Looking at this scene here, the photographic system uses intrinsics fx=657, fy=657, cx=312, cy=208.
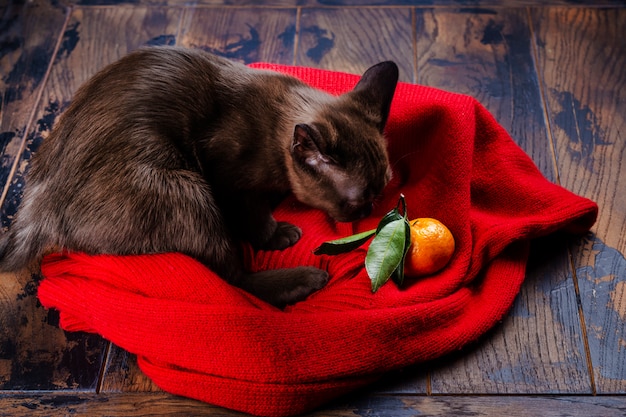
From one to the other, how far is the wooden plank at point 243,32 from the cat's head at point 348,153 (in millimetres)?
652

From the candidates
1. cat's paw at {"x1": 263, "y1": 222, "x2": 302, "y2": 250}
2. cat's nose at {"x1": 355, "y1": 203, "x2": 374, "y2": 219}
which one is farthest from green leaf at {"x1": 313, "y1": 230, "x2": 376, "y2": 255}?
cat's paw at {"x1": 263, "y1": 222, "x2": 302, "y2": 250}

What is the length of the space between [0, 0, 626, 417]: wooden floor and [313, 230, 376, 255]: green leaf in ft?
1.02

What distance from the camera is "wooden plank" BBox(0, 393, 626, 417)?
4.58 feet

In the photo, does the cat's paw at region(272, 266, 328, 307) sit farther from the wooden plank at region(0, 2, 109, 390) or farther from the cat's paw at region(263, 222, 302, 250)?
the wooden plank at region(0, 2, 109, 390)

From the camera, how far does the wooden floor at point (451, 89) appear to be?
1.43m

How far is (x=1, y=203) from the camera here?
181 centimetres

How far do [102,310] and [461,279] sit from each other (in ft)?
2.69

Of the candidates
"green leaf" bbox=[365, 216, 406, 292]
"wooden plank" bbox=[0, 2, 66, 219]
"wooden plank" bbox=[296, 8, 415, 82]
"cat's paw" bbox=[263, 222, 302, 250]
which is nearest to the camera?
"green leaf" bbox=[365, 216, 406, 292]

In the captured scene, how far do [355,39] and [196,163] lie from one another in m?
0.90

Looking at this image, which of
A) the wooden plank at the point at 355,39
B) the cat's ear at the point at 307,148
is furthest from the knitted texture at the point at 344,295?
the wooden plank at the point at 355,39

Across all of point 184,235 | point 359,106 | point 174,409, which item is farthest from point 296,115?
point 174,409

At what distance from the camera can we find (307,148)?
142 centimetres

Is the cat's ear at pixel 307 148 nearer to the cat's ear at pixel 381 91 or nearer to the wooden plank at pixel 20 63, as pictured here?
the cat's ear at pixel 381 91

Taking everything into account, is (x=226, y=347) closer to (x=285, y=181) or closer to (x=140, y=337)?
(x=140, y=337)
